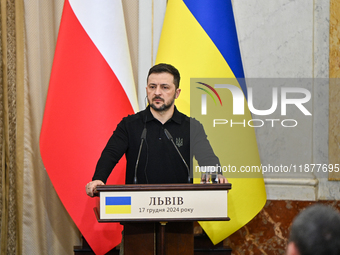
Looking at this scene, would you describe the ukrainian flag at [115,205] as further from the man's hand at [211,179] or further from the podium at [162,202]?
the man's hand at [211,179]

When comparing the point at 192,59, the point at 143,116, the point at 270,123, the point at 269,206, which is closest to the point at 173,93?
the point at 143,116

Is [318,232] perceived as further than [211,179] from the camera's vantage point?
No

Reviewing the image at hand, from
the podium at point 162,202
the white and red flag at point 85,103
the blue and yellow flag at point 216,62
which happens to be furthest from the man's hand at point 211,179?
the white and red flag at point 85,103

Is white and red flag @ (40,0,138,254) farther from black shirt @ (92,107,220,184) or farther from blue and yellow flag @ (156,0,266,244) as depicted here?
black shirt @ (92,107,220,184)

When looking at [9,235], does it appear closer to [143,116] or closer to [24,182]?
[24,182]

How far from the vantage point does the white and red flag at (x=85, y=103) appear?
2.79m

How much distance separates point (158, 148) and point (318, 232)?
5.45 feet

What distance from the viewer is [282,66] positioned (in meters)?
3.31

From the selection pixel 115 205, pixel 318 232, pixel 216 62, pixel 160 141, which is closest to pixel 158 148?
pixel 160 141

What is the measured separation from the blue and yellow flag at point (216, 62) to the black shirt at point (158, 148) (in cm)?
60

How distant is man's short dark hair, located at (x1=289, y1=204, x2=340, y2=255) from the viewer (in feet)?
1.87

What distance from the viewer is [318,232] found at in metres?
0.58

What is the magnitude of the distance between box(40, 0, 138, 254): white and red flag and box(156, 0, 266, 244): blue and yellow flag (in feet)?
1.43

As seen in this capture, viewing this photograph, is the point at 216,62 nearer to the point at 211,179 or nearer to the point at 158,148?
the point at 158,148
